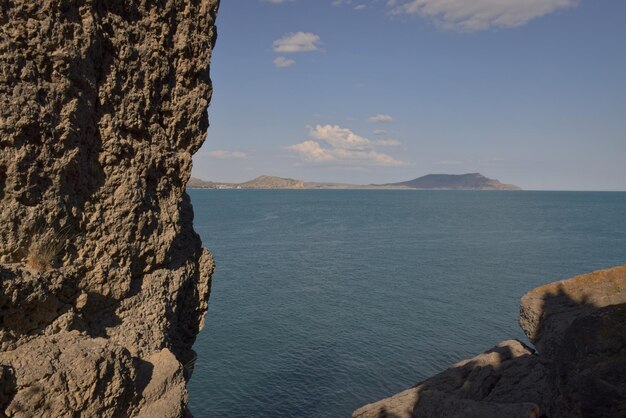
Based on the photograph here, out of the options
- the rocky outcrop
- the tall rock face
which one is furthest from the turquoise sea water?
the tall rock face

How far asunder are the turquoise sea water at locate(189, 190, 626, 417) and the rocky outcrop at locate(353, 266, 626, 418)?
41.4 ft

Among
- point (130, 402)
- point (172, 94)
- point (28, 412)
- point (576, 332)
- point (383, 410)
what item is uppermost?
point (172, 94)

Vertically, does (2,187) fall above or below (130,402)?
above

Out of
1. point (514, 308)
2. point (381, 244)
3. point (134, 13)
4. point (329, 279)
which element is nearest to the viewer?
point (134, 13)

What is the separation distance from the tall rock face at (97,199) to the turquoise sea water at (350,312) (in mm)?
18258

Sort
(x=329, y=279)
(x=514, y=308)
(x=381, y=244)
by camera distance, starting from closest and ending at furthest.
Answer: (x=514, y=308) < (x=329, y=279) < (x=381, y=244)

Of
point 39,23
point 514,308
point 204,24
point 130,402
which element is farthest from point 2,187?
point 514,308

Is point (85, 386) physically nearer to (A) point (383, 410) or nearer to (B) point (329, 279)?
(A) point (383, 410)

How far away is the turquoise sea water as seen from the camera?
29656mm

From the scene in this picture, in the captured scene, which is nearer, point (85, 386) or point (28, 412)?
point (28, 412)

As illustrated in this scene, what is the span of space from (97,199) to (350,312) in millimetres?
36991

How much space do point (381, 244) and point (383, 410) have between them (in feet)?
233

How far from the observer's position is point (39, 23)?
9383 millimetres

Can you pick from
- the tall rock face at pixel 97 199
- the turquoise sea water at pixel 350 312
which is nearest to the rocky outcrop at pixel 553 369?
the tall rock face at pixel 97 199
